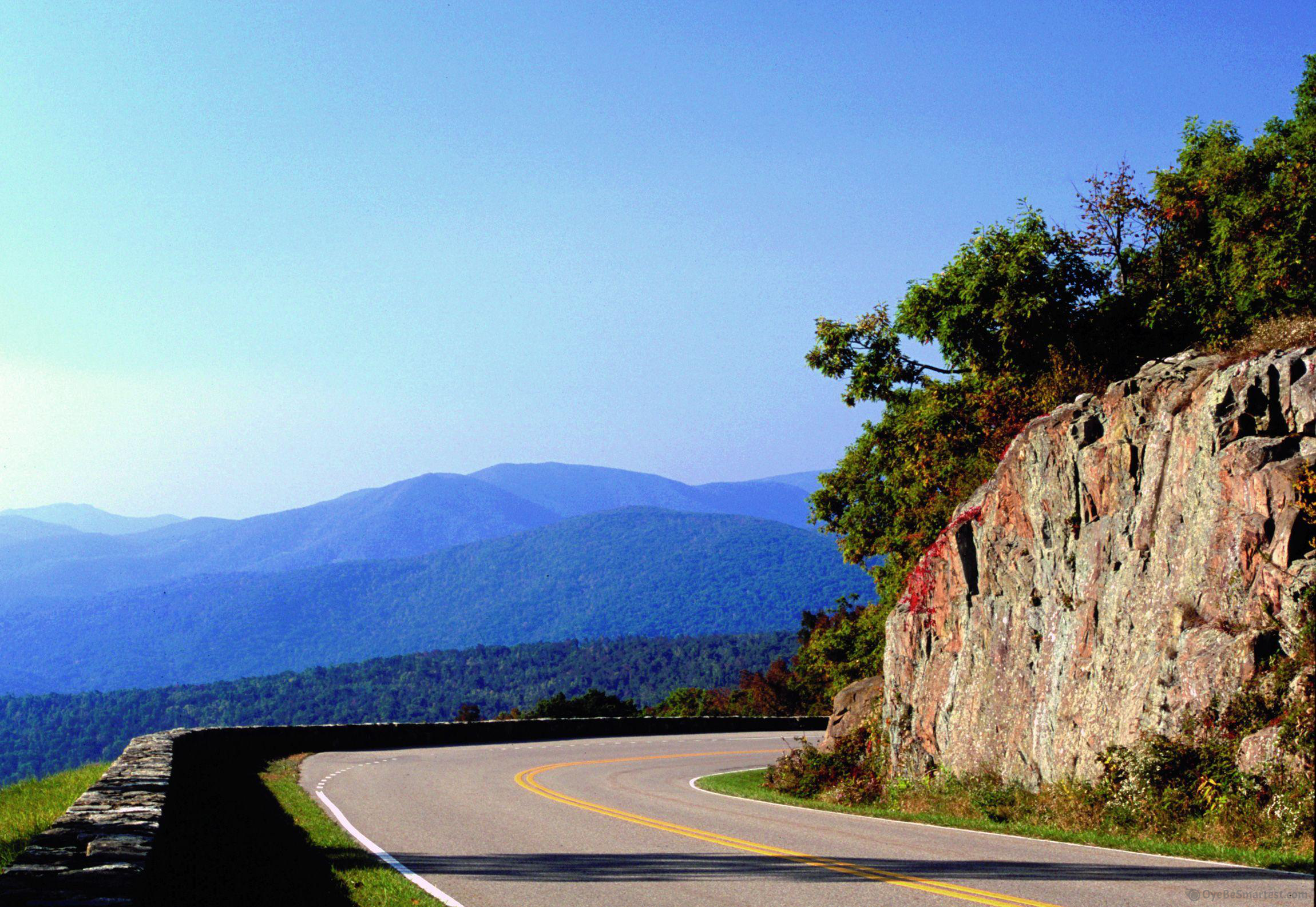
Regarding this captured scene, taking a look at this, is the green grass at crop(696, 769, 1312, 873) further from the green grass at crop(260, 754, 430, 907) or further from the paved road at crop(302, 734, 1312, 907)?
the green grass at crop(260, 754, 430, 907)

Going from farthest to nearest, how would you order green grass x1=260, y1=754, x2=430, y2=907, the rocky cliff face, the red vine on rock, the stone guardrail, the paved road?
1. the red vine on rock
2. the rocky cliff face
3. green grass x1=260, y1=754, x2=430, y2=907
4. the paved road
5. the stone guardrail

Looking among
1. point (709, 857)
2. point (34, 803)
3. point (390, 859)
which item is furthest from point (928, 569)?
point (34, 803)

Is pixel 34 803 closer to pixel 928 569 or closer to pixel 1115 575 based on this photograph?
pixel 1115 575

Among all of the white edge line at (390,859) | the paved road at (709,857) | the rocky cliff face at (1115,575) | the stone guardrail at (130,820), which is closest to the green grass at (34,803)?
the stone guardrail at (130,820)

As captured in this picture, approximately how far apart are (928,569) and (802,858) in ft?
37.6

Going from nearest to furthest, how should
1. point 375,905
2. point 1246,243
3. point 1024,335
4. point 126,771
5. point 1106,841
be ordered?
point 375,905 < point 1106,841 < point 126,771 < point 1246,243 < point 1024,335

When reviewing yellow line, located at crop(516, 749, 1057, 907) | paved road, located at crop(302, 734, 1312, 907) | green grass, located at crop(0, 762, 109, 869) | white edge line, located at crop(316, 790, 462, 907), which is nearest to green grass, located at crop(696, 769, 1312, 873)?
paved road, located at crop(302, 734, 1312, 907)

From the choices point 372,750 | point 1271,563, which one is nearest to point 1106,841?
point 1271,563

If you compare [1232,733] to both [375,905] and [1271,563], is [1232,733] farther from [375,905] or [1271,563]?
[375,905]

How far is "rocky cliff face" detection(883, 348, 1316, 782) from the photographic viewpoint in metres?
14.2

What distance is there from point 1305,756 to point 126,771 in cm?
1408

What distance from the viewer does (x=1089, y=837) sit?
1328cm

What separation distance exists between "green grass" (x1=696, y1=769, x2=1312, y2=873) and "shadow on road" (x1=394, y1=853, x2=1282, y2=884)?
0.44m

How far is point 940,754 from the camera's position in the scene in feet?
66.4
